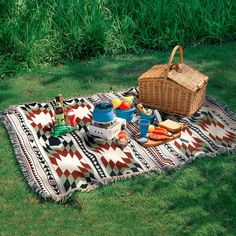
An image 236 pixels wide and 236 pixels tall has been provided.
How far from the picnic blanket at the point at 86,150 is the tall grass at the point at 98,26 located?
1384mm

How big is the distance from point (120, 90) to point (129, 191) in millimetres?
2106

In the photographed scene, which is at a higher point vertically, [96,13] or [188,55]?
[96,13]

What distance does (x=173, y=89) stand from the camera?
5465mm

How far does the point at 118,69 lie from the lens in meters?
6.85

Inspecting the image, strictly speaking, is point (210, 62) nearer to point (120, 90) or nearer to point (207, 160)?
point (120, 90)

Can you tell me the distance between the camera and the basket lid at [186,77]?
5.40 meters

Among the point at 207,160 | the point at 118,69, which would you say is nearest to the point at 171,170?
the point at 207,160

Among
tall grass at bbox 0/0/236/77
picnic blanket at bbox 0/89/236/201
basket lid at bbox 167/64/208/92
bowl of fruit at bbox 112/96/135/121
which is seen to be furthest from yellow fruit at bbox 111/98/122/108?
tall grass at bbox 0/0/236/77

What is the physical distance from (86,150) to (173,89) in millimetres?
1238

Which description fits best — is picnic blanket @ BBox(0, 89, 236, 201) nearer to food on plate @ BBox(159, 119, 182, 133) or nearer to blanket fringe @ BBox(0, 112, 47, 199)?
blanket fringe @ BBox(0, 112, 47, 199)

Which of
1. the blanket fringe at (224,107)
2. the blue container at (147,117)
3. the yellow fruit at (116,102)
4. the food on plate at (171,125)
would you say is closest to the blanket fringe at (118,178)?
the food on plate at (171,125)

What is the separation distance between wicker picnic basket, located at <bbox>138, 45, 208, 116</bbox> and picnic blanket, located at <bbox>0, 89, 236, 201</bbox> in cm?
12

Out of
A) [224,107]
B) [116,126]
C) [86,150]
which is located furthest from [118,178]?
[224,107]

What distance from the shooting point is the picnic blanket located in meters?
4.50
